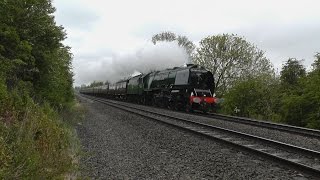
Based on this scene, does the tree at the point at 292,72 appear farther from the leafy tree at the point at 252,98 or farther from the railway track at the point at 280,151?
the railway track at the point at 280,151

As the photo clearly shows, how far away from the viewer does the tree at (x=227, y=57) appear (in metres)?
41.5

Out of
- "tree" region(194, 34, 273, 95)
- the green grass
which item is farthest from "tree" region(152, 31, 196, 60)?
the green grass

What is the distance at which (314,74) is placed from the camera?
22516 millimetres

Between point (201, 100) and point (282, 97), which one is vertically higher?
point (282, 97)

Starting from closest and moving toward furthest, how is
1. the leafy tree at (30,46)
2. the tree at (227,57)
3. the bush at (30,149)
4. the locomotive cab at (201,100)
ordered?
the bush at (30,149), the leafy tree at (30,46), the locomotive cab at (201,100), the tree at (227,57)

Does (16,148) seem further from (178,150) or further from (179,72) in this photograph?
(179,72)

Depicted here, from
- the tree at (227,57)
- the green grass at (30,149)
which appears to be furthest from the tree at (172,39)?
the green grass at (30,149)

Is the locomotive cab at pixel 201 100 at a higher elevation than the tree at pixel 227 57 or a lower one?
lower

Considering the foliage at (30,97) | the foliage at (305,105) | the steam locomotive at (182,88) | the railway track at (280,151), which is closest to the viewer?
the foliage at (30,97)

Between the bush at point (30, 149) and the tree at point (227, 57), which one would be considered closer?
the bush at point (30, 149)

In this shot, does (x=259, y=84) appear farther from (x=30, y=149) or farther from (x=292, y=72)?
(x=30, y=149)

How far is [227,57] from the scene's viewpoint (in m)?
41.9

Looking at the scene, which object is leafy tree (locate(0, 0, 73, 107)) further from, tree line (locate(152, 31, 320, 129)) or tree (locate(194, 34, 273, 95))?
tree (locate(194, 34, 273, 95))

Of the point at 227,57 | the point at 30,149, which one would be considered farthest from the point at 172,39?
the point at 30,149
